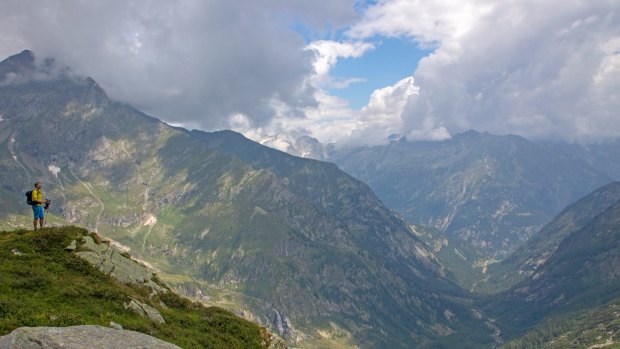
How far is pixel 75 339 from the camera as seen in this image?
30.2 metres

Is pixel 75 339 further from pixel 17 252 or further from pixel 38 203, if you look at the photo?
pixel 38 203

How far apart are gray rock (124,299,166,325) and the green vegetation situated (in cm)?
72

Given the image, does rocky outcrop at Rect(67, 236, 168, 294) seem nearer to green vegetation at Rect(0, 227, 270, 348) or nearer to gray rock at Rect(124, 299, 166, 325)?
green vegetation at Rect(0, 227, 270, 348)

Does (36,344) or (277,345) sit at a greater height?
(36,344)

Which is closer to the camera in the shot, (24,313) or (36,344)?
(36,344)

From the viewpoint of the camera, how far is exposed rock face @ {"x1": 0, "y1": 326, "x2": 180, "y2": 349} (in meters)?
28.3

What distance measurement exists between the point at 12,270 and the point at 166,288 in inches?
771

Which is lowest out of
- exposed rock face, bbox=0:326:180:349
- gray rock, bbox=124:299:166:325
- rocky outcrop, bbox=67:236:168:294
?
gray rock, bbox=124:299:166:325

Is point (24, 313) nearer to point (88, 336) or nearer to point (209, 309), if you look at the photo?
point (88, 336)

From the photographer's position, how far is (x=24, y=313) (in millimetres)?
34719

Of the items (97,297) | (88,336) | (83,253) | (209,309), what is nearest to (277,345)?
(209,309)

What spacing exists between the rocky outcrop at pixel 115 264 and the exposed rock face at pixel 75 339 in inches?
858

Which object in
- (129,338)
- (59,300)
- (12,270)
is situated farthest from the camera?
(12,270)

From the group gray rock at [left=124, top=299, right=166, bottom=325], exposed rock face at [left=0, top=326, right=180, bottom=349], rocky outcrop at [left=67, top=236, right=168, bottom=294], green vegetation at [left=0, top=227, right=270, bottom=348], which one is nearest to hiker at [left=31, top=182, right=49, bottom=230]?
green vegetation at [left=0, top=227, right=270, bottom=348]
